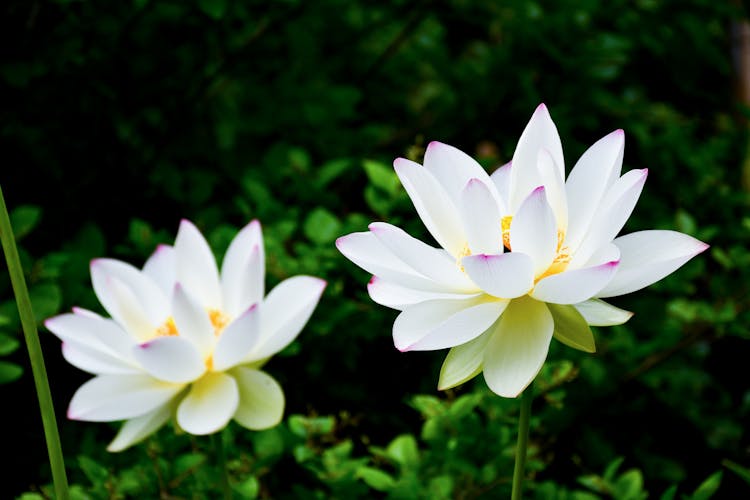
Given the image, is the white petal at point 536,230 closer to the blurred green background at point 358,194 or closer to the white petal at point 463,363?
the white petal at point 463,363

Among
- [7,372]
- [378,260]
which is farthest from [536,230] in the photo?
[7,372]

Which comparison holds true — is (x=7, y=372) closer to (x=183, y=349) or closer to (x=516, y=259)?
(x=183, y=349)

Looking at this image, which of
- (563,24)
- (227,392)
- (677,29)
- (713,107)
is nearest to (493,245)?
(227,392)

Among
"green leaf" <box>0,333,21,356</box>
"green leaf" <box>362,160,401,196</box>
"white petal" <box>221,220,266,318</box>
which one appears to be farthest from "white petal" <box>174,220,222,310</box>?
"green leaf" <box>362,160,401,196</box>

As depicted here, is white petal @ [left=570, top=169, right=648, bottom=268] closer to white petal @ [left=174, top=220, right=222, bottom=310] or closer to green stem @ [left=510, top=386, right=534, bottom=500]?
green stem @ [left=510, top=386, right=534, bottom=500]

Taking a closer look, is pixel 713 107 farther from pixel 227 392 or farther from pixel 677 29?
pixel 227 392

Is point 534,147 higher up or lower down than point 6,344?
higher up

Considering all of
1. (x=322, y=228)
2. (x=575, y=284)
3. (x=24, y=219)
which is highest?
(x=575, y=284)
